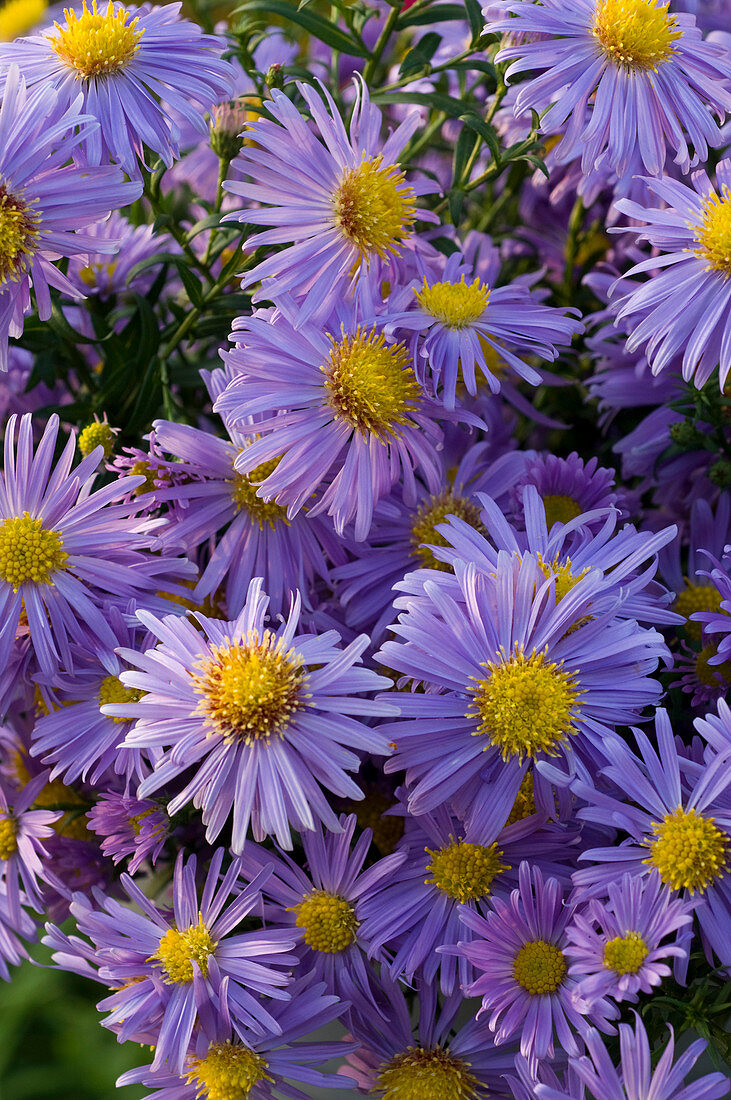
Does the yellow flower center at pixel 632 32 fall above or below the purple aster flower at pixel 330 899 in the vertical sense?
above

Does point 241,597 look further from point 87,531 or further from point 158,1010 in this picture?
point 158,1010

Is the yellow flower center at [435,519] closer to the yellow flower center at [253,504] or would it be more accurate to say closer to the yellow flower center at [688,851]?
the yellow flower center at [253,504]

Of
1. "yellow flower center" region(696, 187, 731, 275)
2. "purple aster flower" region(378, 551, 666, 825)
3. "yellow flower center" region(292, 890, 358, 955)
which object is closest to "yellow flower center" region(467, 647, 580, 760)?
"purple aster flower" region(378, 551, 666, 825)

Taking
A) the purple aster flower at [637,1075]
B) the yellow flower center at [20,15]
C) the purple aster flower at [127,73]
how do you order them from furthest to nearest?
1. the yellow flower center at [20,15]
2. the purple aster flower at [127,73]
3. the purple aster flower at [637,1075]

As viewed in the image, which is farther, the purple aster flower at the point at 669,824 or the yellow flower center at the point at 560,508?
the yellow flower center at the point at 560,508

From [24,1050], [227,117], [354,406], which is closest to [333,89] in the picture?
[227,117]

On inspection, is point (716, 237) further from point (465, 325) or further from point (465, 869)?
point (465, 869)

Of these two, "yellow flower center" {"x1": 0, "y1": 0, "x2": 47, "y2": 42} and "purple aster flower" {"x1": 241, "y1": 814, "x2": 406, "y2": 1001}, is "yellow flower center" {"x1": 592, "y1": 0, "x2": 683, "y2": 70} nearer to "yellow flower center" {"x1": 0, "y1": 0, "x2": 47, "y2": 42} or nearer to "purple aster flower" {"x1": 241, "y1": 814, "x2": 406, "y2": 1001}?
"purple aster flower" {"x1": 241, "y1": 814, "x2": 406, "y2": 1001}

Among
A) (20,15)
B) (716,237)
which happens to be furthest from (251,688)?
(20,15)

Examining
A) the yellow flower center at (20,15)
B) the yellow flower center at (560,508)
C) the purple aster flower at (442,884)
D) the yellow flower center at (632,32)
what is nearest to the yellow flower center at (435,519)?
the yellow flower center at (560,508)
